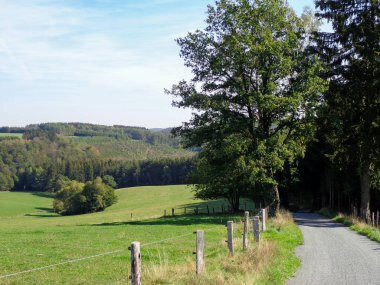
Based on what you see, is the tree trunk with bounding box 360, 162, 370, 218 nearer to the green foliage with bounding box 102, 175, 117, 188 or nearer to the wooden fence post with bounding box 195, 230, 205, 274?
the wooden fence post with bounding box 195, 230, 205, 274

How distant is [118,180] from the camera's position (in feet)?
579

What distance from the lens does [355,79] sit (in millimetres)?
32406

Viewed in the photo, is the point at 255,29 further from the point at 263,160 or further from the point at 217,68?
the point at 263,160

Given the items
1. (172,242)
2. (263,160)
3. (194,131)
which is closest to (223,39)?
(194,131)

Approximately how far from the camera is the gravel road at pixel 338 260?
39.8ft

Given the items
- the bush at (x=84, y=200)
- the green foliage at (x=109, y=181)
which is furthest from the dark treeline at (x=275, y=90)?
the green foliage at (x=109, y=181)

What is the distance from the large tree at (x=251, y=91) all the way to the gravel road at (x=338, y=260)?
32.2ft

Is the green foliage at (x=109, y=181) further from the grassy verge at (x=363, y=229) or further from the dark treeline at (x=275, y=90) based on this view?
the grassy verge at (x=363, y=229)

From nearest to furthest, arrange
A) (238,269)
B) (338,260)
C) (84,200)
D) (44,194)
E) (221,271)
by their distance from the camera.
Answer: (221,271) → (238,269) → (338,260) → (84,200) → (44,194)

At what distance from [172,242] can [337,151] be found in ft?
65.4

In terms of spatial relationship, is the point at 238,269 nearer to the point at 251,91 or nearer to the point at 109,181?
the point at 251,91

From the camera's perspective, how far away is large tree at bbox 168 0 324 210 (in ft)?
100

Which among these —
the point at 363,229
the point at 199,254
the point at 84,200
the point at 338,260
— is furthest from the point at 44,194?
the point at 199,254

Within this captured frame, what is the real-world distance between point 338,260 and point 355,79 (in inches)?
818
